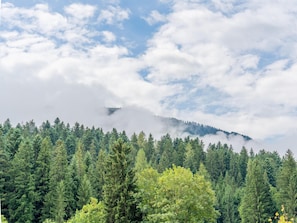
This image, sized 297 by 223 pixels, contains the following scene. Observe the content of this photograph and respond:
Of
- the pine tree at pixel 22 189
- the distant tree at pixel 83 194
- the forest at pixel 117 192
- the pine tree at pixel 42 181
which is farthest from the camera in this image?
the distant tree at pixel 83 194

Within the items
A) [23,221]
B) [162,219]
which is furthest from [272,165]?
[162,219]

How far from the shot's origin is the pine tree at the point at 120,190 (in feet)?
89.0

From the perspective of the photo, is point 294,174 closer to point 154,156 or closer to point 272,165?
point 272,165

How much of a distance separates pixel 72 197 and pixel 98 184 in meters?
10.7

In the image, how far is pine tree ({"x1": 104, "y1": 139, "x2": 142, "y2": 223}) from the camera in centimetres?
2712

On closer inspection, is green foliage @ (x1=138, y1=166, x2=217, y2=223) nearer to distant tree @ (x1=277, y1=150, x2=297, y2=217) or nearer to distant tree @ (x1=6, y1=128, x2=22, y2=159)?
distant tree @ (x1=6, y1=128, x2=22, y2=159)

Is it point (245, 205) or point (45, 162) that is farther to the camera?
point (245, 205)

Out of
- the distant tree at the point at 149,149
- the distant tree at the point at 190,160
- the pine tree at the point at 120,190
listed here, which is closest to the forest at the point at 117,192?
the pine tree at the point at 120,190

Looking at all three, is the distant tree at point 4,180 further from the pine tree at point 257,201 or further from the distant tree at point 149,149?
the distant tree at point 149,149

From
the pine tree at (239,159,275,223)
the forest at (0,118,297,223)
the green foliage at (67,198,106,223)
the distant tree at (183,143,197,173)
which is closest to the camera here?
the forest at (0,118,297,223)

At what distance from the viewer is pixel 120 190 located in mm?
27688

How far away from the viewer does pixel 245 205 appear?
5650 centimetres

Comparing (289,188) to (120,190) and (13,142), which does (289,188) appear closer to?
(13,142)

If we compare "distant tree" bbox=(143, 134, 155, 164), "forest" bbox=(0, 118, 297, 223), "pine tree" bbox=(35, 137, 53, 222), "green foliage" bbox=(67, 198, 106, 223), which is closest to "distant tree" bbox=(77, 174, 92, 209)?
"forest" bbox=(0, 118, 297, 223)
